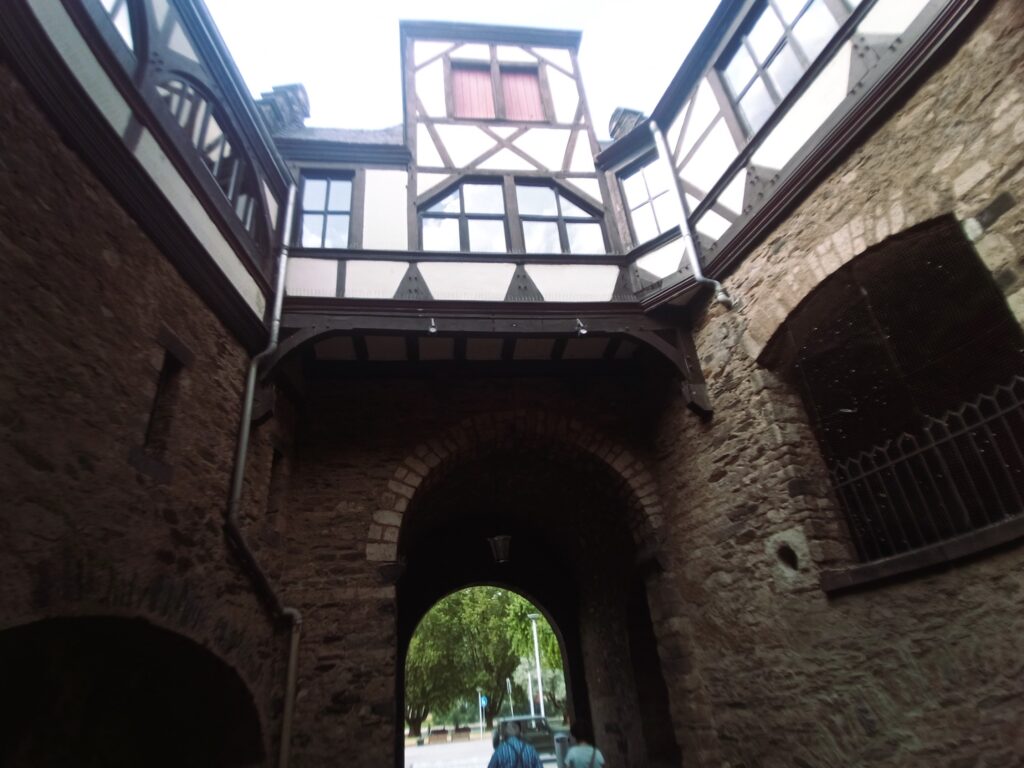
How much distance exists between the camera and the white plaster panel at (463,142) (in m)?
7.98

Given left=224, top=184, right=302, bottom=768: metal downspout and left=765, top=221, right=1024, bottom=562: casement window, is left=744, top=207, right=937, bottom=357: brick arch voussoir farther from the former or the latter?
left=224, top=184, right=302, bottom=768: metal downspout

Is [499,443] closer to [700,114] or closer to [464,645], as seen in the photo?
[700,114]

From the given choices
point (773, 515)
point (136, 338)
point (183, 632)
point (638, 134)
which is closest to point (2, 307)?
point (136, 338)

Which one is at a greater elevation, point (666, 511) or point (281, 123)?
point (281, 123)

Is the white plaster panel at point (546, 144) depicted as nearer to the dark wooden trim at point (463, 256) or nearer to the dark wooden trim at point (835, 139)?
the dark wooden trim at point (463, 256)

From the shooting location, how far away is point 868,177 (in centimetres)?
426

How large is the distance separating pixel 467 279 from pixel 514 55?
472 centimetres

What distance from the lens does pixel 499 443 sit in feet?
23.4

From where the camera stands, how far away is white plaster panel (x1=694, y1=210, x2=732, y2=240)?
5.81 m

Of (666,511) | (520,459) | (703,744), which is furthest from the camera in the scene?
(520,459)

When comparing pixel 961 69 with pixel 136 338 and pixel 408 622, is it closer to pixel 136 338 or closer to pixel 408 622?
pixel 136 338

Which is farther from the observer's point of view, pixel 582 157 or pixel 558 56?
pixel 558 56

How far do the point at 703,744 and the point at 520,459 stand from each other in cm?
358

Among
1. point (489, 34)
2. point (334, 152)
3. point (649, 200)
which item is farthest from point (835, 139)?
point (489, 34)
